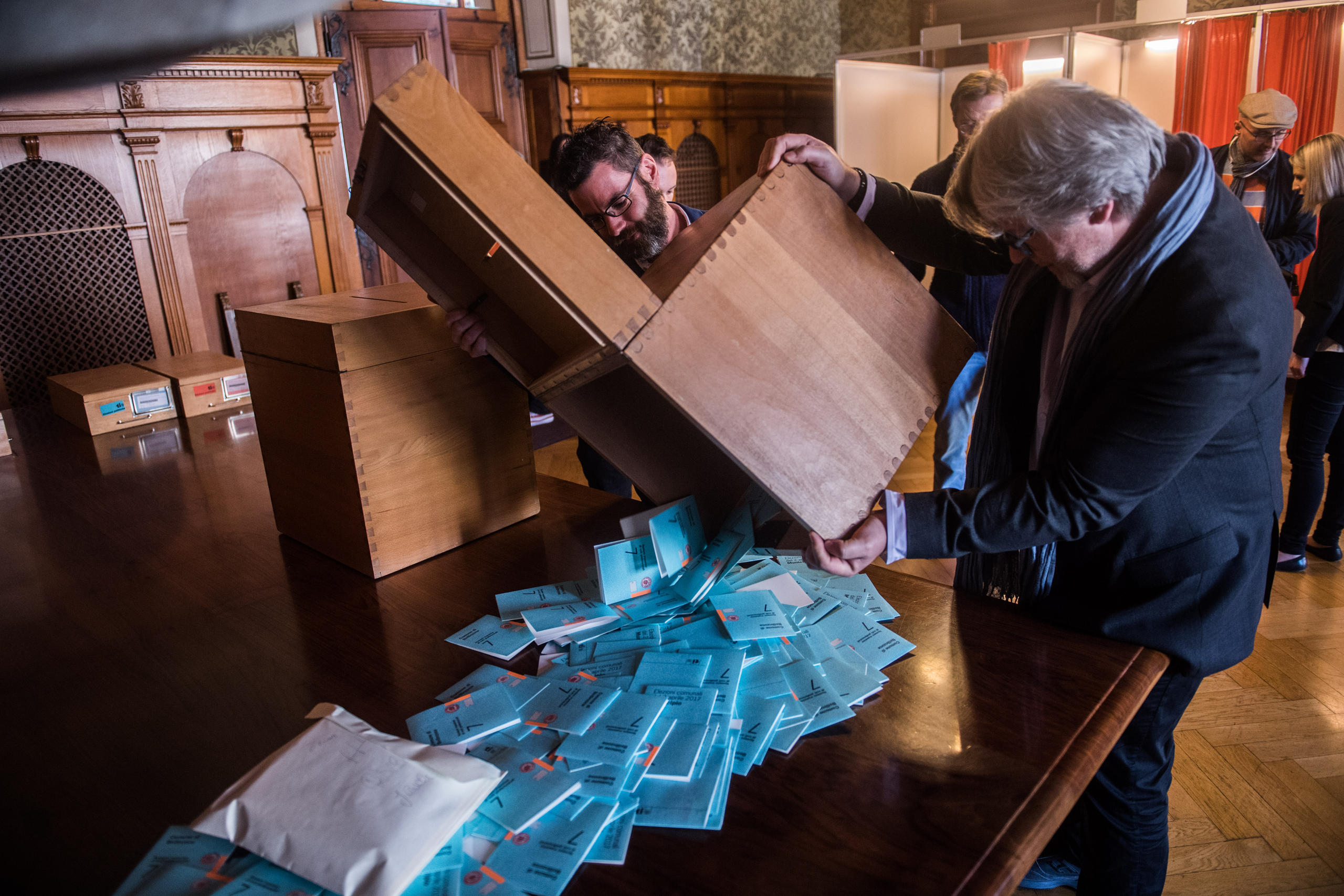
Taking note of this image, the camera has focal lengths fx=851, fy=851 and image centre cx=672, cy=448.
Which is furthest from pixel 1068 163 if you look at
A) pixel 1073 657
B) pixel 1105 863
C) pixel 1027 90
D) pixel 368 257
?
pixel 368 257

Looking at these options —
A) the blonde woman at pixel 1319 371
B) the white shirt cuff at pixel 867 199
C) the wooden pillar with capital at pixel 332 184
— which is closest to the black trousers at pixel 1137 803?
the white shirt cuff at pixel 867 199

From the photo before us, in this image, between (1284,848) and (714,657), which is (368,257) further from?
(1284,848)

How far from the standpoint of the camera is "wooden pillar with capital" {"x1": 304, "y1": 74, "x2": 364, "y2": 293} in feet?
14.7

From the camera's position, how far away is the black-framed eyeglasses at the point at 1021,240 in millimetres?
1001

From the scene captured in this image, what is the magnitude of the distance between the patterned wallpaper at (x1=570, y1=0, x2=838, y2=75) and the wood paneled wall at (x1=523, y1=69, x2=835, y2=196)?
22cm

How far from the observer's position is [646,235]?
196cm

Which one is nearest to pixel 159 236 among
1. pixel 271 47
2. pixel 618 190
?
pixel 271 47

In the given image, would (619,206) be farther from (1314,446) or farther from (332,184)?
(332,184)

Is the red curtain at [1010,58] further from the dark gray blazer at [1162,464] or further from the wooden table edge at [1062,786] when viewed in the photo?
the wooden table edge at [1062,786]

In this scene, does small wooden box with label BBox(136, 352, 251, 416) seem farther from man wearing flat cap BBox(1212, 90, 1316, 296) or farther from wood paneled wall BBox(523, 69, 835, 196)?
man wearing flat cap BBox(1212, 90, 1316, 296)

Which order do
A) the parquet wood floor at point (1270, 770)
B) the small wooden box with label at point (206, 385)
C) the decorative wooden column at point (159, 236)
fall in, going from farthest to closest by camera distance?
1. the decorative wooden column at point (159, 236)
2. the small wooden box with label at point (206, 385)
3. the parquet wood floor at point (1270, 770)

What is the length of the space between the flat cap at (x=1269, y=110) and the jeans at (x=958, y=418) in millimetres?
2789

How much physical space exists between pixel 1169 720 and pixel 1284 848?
0.87 m

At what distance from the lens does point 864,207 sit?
1197mm
